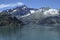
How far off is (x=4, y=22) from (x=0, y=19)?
6139 millimetres

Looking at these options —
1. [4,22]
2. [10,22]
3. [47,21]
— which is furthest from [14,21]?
[47,21]

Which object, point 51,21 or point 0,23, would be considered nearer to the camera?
point 0,23

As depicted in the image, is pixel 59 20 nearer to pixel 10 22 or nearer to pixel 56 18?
pixel 56 18

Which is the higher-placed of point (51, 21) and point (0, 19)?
point (0, 19)

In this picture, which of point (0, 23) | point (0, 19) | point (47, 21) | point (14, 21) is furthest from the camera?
point (47, 21)

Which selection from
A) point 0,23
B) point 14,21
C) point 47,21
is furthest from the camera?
point 47,21

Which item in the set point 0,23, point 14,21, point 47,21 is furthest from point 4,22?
point 47,21

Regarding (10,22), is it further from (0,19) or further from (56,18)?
(56,18)

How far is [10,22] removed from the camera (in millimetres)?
113875

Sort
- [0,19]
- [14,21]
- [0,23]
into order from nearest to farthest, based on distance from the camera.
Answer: [0,23] < [0,19] < [14,21]

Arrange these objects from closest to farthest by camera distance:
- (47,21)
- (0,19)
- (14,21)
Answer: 1. (0,19)
2. (14,21)
3. (47,21)

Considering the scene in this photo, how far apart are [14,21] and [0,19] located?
11.5 metres

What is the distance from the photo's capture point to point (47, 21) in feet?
609

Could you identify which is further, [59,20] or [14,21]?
[59,20]
